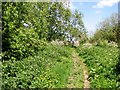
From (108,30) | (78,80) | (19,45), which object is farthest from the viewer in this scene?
(108,30)

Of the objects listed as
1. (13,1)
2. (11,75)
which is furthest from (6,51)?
(11,75)

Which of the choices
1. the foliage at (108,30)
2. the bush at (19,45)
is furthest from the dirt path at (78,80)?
the foliage at (108,30)

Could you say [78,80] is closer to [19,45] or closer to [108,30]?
[19,45]

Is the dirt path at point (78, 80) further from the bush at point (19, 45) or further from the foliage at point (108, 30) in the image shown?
the foliage at point (108, 30)

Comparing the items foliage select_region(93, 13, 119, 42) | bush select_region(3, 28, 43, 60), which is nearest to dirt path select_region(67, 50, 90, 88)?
bush select_region(3, 28, 43, 60)

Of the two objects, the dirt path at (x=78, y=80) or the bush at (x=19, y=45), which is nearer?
the dirt path at (x=78, y=80)

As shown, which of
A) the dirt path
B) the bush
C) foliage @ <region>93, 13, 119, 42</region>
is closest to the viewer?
the dirt path

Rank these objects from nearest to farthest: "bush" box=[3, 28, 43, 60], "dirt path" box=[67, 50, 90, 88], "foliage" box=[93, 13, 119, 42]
Answer: 1. "dirt path" box=[67, 50, 90, 88]
2. "bush" box=[3, 28, 43, 60]
3. "foliage" box=[93, 13, 119, 42]

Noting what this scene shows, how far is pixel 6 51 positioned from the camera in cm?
1576

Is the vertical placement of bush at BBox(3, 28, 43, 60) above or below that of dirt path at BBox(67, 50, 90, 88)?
above

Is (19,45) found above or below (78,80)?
above

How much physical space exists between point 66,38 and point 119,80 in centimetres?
3146

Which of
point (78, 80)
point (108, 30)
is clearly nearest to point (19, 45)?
point (78, 80)

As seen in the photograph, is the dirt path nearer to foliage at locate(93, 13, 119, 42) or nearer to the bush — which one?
the bush
